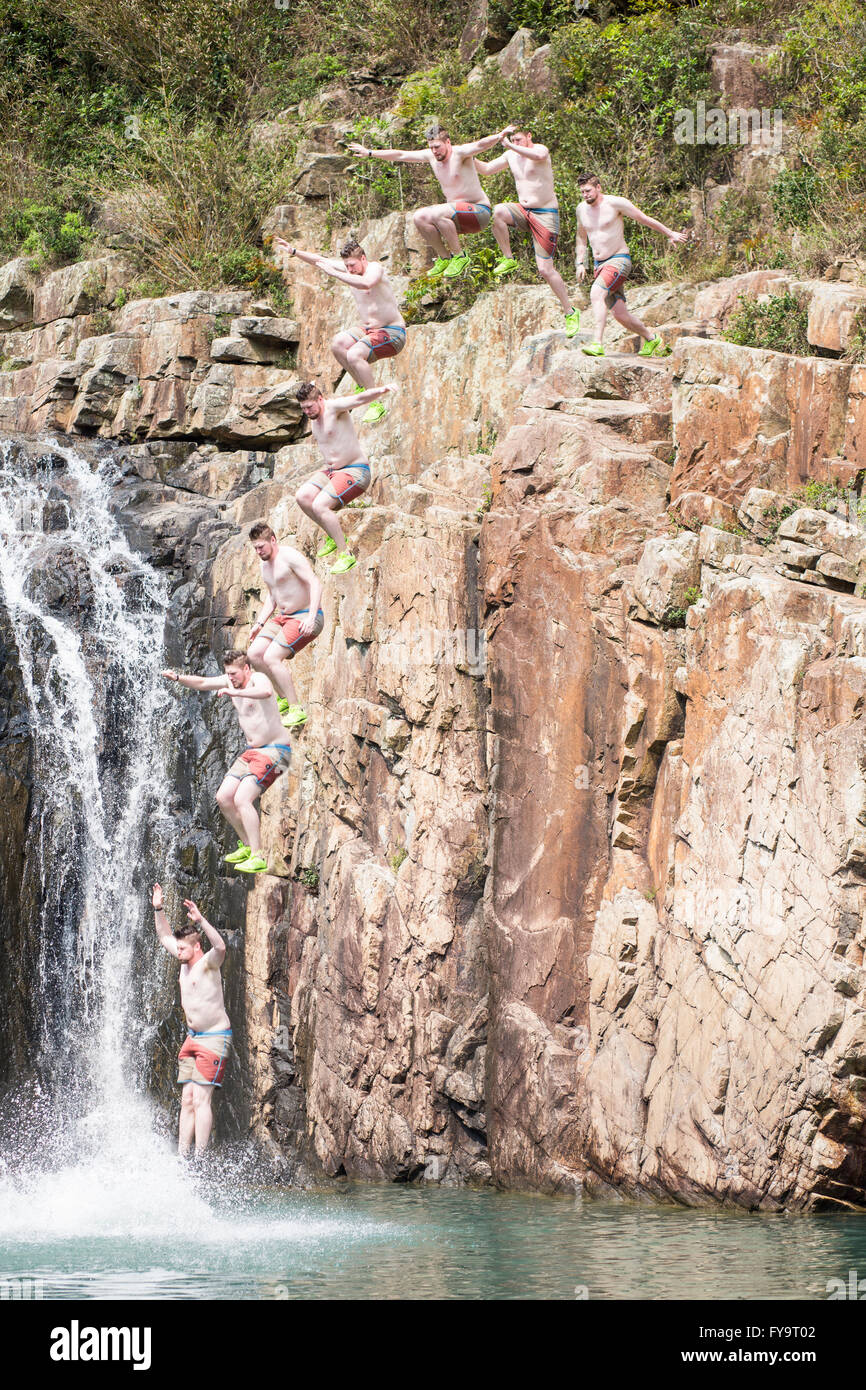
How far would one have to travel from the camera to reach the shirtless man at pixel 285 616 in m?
16.4

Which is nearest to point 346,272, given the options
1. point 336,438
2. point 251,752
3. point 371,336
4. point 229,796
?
point 371,336

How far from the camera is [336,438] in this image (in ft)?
56.0

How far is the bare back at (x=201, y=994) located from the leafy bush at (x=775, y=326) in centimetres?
937

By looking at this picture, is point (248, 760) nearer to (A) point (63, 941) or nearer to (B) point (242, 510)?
(A) point (63, 941)

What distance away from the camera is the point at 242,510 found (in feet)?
77.1

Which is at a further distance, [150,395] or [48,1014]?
[150,395]

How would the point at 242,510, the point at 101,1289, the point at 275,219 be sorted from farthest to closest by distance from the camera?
1. the point at 275,219
2. the point at 242,510
3. the point at 101,1289

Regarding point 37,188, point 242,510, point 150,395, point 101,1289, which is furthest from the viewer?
point 37,188

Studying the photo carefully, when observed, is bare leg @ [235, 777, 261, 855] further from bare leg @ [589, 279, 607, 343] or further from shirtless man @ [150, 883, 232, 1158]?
bare leg @ [589, 279, 607, 343]

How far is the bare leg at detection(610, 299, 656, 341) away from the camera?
63.3 ft

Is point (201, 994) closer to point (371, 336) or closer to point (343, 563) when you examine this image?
point (343, 563)

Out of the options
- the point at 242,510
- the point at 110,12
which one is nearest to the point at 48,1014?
the point at 242,510

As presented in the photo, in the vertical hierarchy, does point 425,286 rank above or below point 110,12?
below

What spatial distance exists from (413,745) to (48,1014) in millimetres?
6527
